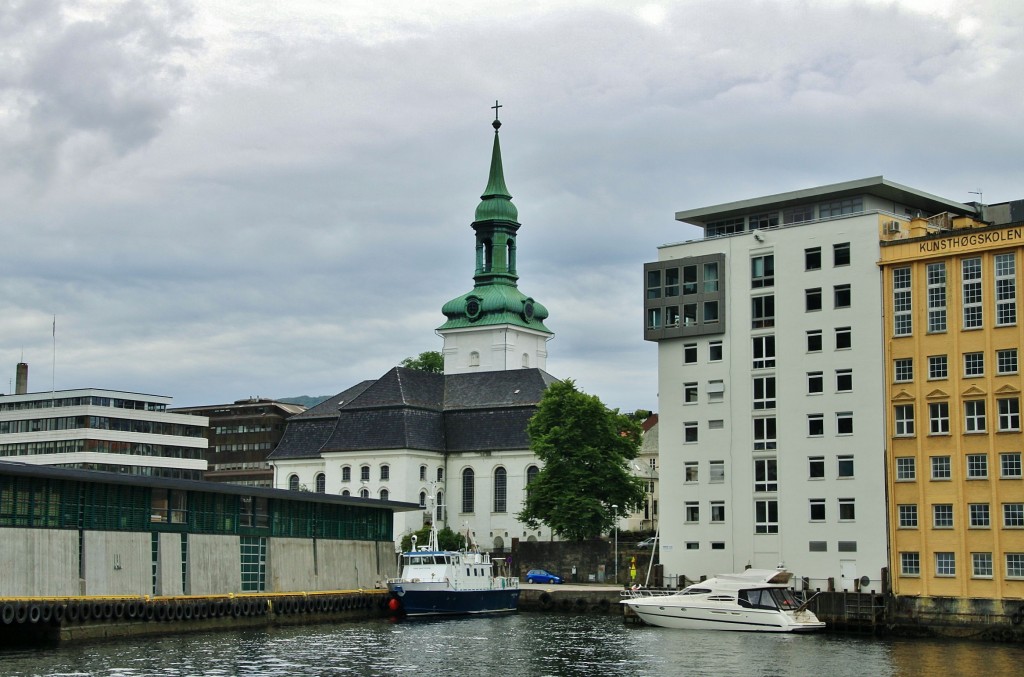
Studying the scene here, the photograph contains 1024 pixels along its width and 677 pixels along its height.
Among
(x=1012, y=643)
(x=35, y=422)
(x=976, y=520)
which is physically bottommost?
(x=1012, y=643)

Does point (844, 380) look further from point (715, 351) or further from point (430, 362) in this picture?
point (430, 362)

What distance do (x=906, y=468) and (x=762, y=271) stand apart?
15.1 metres

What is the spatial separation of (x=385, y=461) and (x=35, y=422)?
4950 cm

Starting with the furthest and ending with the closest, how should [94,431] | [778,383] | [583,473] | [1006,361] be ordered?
[94,431]
[583,473]
[778,383]
[1006,361]

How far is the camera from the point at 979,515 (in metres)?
75.8

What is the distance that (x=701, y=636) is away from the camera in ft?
245

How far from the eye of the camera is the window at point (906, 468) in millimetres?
79188

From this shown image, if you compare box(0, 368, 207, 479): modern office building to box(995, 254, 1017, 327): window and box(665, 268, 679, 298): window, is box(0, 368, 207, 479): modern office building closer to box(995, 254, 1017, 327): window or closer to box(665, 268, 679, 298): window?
box(665, 268, 679, 298): window

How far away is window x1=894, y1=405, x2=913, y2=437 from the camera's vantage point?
7969cm

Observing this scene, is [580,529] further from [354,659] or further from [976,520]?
[354,659]

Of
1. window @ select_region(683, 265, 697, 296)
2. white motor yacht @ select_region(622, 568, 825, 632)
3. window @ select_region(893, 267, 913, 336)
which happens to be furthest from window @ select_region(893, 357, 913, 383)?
window @ select_region(683, 265, 697, 296)

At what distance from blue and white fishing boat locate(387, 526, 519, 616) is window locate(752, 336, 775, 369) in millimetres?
22726

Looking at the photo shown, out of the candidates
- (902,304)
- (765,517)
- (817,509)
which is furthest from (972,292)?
(765,517)

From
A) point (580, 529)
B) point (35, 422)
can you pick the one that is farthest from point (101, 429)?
point (580, 529)
